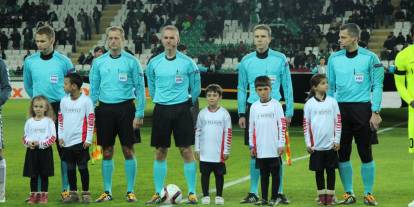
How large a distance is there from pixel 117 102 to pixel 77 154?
0.80 m

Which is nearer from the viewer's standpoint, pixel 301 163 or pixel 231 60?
pixel 301 163

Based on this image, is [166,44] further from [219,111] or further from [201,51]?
[201,51]

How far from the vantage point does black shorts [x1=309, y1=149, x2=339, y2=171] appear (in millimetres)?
10820

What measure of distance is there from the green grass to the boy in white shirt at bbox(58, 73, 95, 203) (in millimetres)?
394

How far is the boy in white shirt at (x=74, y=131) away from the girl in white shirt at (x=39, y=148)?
0.58 ft

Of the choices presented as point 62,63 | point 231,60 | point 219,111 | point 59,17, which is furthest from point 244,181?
point 59,17

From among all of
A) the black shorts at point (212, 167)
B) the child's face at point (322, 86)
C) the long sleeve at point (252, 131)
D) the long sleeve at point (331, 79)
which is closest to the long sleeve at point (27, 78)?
the black shorts at point (212, 167)

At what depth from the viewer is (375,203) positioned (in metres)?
10.9

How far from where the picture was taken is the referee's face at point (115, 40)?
11.2 metres

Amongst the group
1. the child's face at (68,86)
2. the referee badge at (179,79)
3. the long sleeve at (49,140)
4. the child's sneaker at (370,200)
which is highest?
the referee badge at (179,79)

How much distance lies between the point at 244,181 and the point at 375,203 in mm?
2945

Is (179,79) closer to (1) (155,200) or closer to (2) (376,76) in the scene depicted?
(1) (155,200)

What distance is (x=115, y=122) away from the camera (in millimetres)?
11367

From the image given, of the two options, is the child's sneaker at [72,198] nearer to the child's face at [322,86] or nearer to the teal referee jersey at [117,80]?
the teal referee jersey at [117,80]
